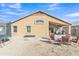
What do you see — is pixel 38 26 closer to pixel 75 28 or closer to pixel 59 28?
pixel 59 28

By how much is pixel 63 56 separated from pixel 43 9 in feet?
2.24

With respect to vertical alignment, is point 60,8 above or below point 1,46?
above

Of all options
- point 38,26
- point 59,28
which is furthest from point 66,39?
point 38,26

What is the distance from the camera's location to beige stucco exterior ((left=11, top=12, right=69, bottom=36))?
3.20 m

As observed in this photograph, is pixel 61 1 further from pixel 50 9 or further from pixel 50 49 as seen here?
pixel 50 49

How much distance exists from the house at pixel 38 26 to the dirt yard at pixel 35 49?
0.11 m

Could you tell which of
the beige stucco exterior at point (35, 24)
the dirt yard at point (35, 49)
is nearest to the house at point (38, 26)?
the beige stucco exterior at point (35, 24)

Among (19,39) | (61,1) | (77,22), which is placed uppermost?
(61,1)

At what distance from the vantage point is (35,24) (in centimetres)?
323

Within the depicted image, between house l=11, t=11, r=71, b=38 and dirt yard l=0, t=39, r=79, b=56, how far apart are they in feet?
0.36

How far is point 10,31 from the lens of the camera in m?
3.22

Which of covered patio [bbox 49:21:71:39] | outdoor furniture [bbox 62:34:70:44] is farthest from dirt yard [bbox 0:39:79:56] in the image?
covered patio [bbox 49:21:71:39]

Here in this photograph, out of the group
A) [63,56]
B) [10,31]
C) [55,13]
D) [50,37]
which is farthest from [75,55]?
[10,31]

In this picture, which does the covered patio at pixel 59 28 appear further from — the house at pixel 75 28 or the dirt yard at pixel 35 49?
the dirt yard at pixel 35 49
